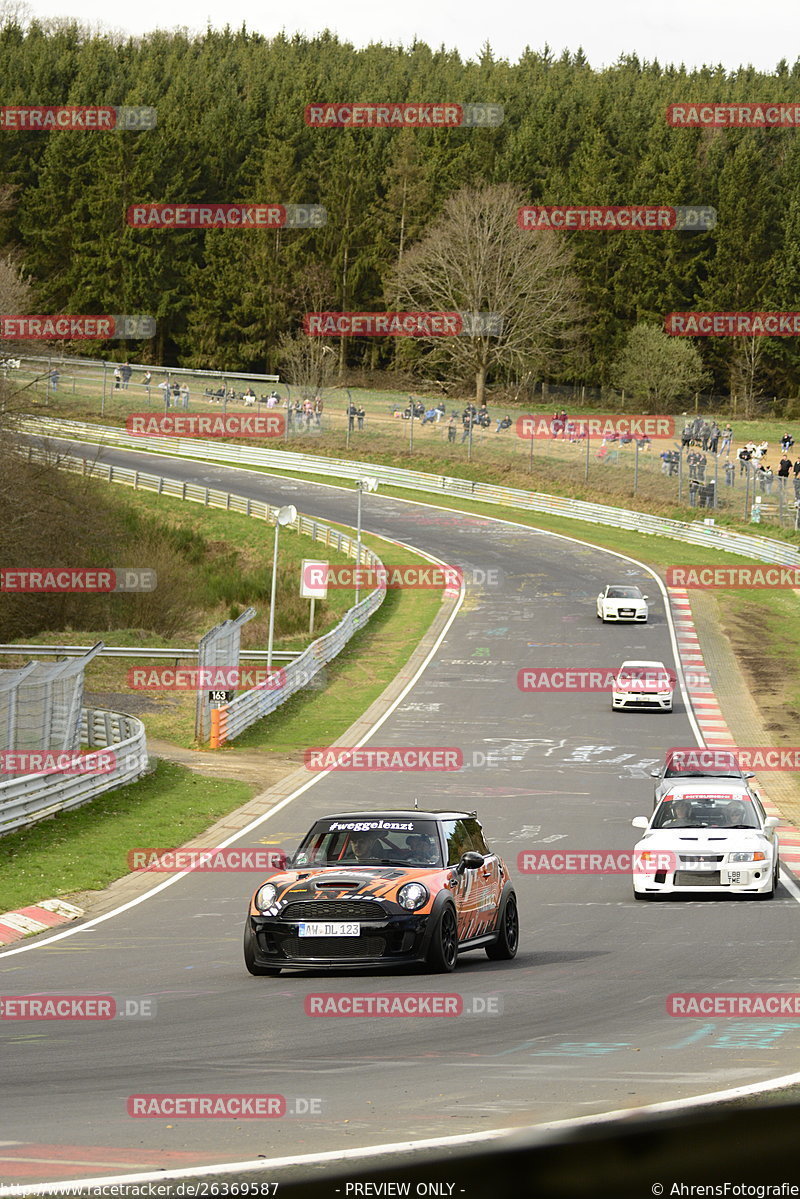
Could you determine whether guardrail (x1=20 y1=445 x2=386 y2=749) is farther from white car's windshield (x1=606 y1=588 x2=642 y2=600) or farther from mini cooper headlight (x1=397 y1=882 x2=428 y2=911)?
mini cooper headlight (x1=397 y1=882 x2=428 y2=911)

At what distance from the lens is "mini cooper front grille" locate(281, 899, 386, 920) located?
534 inches

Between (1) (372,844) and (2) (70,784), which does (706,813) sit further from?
(2) (70,784)

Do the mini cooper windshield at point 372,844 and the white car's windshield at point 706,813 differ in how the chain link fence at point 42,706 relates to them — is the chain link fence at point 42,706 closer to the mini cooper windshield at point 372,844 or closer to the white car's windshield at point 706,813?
the white car's windshield at point 706,813

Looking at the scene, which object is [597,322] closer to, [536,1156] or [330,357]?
[330,357]

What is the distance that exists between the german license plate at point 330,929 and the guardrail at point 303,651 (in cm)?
2284

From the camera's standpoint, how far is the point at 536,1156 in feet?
21.0

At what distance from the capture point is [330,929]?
13578mm

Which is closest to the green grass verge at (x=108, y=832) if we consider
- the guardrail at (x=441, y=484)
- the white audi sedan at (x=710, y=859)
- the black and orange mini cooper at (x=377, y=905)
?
the black and orange mini cooper at (x=377, y=905)

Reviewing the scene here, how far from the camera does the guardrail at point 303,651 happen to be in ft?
124

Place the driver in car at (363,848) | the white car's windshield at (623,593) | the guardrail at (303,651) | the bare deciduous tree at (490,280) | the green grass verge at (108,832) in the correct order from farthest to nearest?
the bare deciduous tree at (490,280), the white car's windshield at (623,593), the guardrail at (303,651), the green grass verge at (108,832), the driver in car at (363,848)

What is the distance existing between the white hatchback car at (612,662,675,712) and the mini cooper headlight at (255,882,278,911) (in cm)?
2684

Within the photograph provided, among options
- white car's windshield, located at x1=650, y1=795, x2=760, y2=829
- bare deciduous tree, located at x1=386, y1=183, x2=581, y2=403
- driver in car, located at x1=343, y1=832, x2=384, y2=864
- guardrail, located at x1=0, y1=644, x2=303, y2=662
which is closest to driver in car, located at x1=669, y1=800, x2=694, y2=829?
white car's windshield, located at x1=650, y1=795, x2=760, y2=829

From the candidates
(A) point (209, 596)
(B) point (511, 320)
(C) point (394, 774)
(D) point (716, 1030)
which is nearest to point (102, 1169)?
(D) point (716, 1030)

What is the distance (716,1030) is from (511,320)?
101m
